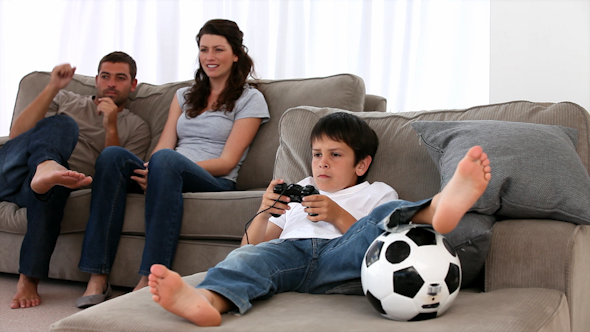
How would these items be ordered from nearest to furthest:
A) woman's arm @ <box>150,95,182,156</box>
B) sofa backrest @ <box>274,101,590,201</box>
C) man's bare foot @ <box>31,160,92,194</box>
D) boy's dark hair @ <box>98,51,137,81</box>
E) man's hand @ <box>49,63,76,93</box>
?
sofa backrest @ <box>274,101,590,201</box>, man's bare foot @ <box>31,160,92,194</box>, man's hand @ <box>49,63,76,93</box>, woman's arm @ <box>150,95,182,156</box>, boy's dark hair @ <box>98,51,137,81</box>

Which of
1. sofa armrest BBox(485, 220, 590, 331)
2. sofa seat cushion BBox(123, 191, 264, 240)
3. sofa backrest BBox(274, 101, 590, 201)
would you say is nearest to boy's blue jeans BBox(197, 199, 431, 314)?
sofa armrest BBox(485, 220, 590, 331)

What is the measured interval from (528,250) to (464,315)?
0.26m

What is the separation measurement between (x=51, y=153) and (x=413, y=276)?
158 cm

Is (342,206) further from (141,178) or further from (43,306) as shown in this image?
(43,306)

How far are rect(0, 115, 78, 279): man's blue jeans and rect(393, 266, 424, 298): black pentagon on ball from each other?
1.50m

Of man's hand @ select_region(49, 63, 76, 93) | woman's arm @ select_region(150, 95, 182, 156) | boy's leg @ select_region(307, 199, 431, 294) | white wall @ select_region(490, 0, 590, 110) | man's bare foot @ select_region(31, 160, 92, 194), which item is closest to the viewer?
boy's leg @ select_region(307, 199, 431, 294)

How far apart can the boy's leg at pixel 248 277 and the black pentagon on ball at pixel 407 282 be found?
0.30m

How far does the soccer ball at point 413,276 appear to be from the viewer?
1001 mm

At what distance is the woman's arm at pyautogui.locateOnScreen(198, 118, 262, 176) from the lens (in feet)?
7.34

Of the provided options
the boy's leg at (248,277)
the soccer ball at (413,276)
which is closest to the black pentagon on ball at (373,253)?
the soccer ball at (413,276)

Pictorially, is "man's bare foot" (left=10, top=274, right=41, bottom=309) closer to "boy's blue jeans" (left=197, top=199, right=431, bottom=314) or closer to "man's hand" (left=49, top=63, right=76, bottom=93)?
"man's hand" (left=49, top=63, right=76, bottom=93)

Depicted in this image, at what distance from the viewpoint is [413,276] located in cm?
100

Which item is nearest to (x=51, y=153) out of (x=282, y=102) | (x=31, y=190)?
(x=31, y=190)

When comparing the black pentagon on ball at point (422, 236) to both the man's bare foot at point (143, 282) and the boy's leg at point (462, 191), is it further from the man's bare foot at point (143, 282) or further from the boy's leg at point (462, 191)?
the man's bare foot at point (143, 282)
